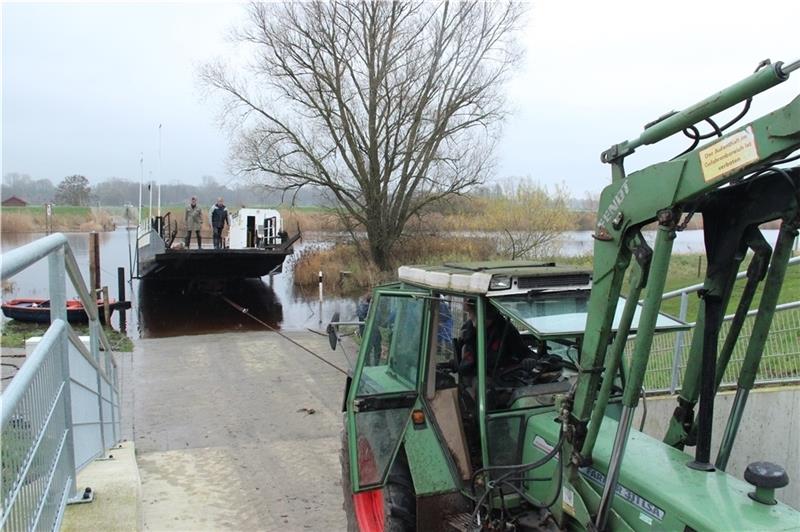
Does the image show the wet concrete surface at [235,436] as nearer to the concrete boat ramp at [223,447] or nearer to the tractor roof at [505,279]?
the concrete boat ramp at [223,447]

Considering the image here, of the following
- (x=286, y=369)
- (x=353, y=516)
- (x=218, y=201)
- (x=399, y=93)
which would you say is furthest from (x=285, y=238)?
(x=353, y=516)

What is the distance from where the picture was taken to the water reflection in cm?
1884

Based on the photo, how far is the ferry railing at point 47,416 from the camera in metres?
1.93

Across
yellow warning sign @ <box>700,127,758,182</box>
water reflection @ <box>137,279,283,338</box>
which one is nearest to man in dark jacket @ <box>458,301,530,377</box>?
yellow warning sign @ <box>700,127,758,182</box>

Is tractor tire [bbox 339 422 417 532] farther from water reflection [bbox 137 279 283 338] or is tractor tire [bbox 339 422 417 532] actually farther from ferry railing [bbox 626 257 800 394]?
water reflection [bbox 137 279 283 338]

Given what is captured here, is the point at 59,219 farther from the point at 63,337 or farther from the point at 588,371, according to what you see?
the point at 588,371

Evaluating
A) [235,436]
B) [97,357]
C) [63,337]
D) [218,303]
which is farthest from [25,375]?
[218,303]

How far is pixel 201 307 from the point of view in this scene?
76.0 feet

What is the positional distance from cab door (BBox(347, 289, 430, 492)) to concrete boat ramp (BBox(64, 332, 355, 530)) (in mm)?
1418

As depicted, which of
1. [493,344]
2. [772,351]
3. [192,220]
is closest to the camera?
[493,344]

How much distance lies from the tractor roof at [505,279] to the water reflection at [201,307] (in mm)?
14953

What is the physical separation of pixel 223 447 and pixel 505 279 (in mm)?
5248

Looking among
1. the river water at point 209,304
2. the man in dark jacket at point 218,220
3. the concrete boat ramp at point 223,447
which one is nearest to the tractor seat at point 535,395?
the concrete boat ramp at point 223,447

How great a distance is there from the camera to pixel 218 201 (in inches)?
862
